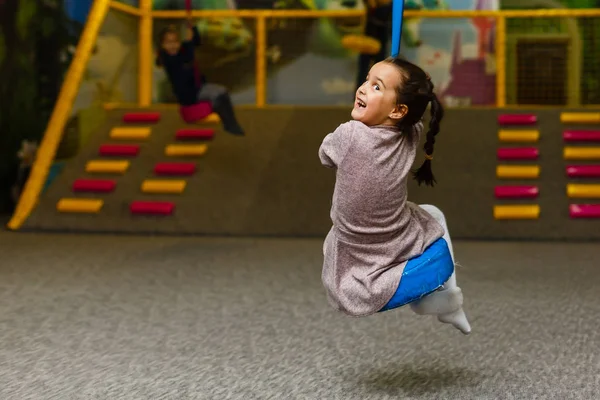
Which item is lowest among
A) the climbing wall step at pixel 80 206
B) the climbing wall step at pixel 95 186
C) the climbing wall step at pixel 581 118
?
the climbing wall step at pixel 80 206

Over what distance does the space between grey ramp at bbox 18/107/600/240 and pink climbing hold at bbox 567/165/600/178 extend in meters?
0.07

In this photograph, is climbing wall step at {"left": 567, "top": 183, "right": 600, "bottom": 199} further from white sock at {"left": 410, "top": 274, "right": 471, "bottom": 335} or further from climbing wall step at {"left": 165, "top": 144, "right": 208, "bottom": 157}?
white sock at {"left": 410, "top": 274, "right": 471, "bottom": 335}

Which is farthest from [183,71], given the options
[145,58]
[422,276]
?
[422,276]

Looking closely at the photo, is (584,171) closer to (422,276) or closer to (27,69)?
(422,276)

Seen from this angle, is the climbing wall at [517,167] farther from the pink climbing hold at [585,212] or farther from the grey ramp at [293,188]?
the pink climbing hold at [585,212]

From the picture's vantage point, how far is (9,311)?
7.75ft

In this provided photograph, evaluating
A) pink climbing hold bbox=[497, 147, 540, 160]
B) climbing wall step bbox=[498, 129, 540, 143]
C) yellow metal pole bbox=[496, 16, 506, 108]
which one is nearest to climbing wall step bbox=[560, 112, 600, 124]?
climbing wall step bbox=[498, 129, 540, 143]

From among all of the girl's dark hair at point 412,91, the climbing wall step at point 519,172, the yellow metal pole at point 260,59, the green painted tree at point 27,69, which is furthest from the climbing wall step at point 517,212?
the green painted tree at point 27,69

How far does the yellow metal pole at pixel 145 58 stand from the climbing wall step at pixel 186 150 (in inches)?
50.9

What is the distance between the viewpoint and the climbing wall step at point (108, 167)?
4762 millimetres

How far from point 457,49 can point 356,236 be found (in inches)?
210

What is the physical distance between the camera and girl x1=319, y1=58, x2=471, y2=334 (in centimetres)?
140

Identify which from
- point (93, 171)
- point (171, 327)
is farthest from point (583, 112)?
point (171, 327)

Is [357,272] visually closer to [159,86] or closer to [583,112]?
[583,112]
